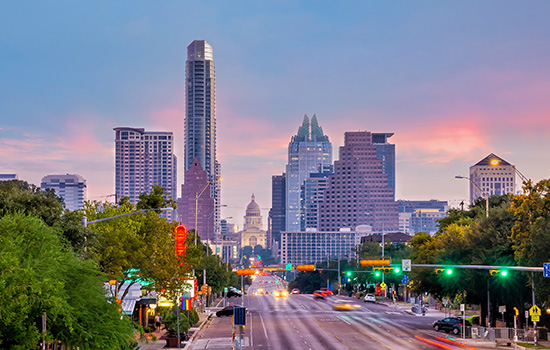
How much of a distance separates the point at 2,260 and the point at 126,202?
39.6m

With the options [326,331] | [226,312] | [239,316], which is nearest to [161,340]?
[239,316]

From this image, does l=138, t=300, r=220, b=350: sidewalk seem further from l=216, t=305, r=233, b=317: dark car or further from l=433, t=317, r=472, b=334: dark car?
l=433, t=317, r=472, b=334: dark car

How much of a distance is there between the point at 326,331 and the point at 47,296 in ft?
154

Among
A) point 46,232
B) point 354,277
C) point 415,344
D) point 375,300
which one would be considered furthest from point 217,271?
point 46,232

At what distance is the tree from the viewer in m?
22.8

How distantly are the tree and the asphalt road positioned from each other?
27.8 meters

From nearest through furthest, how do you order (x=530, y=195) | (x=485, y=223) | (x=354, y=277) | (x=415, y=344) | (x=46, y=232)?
(x=46, y=232) < (x=530, y=195) < (x=415, y=344) < (x=485, y=223) < (x=354, y=277)

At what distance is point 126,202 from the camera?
61875mm

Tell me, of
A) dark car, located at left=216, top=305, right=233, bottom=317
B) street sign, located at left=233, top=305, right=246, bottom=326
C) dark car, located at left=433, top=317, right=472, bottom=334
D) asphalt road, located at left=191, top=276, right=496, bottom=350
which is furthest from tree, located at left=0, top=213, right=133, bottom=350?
dark car, located at left=216, top=305, right=233, bottom=317

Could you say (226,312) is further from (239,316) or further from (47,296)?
(47,296)

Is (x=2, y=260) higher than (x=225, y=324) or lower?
higher

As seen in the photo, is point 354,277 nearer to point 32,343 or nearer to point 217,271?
point 217,271

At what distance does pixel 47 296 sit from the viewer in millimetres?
23203

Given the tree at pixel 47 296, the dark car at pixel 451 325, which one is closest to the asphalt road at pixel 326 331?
the dark car at pixel 451 325
